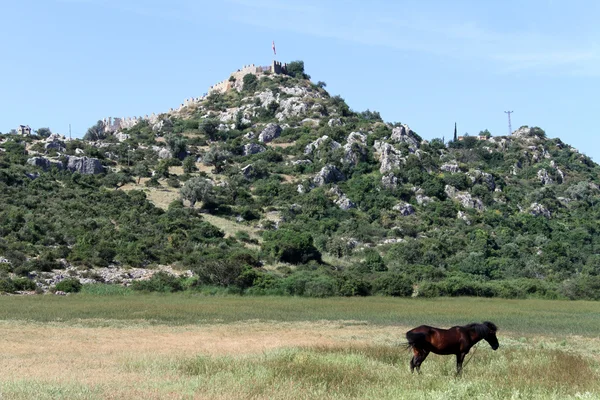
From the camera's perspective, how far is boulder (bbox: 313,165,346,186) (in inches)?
4514

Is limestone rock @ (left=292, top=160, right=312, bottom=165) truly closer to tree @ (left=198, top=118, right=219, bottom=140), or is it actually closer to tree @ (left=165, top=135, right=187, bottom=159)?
tree @ (left=165, top=135, right=187, bottom=159)

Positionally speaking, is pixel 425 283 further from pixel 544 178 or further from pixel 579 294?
pixel 544 178

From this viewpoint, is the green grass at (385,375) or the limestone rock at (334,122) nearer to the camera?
the green grass at (385,375)

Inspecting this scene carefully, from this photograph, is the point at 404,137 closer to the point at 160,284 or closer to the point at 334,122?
the point at 334,122

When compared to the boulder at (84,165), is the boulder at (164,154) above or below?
above

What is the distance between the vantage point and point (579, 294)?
6681 centimetres

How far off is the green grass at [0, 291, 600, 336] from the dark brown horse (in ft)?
59.9

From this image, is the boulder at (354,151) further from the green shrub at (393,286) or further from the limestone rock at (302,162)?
the green shrub at (393,286)

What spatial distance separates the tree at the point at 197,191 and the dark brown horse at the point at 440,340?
80011mm

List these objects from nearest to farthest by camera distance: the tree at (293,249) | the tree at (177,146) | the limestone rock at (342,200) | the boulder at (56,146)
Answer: the tree at (293,249) < the limestone rock at (342,200) < the boulder at (56,146) < the tree at (177,146)

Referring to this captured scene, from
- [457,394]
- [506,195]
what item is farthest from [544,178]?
[457,394]

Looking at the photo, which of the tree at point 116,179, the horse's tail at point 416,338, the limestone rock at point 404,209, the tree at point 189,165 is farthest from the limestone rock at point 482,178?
the horse's tail at point 416,338

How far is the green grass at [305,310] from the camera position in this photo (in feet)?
131

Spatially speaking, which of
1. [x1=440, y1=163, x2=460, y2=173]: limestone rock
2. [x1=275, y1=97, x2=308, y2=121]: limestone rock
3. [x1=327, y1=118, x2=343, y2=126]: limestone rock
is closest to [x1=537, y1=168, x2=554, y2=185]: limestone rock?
[x1=440, y1=163, x2=460, y2=173]: limestone rock
